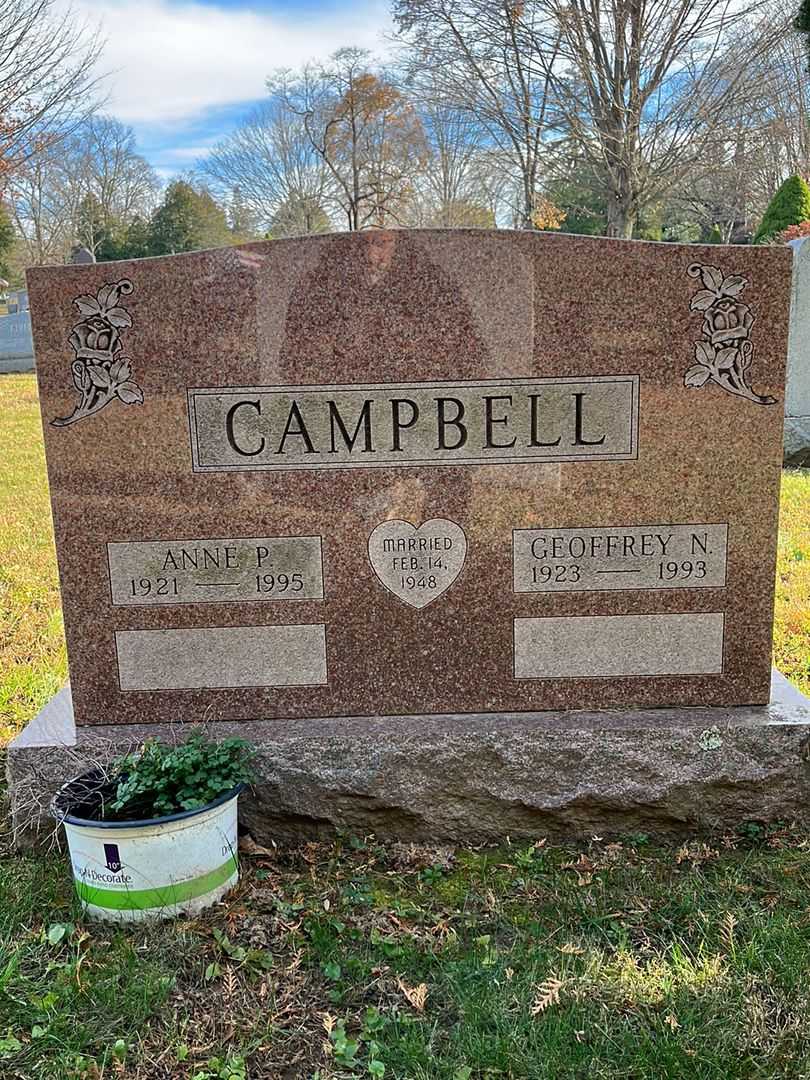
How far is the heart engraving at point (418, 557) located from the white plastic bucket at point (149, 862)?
2.77 feet

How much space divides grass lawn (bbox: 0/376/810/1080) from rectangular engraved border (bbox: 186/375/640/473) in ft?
3.97

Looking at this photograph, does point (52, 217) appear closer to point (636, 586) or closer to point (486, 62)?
point (486, 62)

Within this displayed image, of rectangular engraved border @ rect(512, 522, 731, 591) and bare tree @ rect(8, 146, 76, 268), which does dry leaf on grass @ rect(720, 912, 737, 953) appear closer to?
rectangular engraved border @ rect(512, 522, 731, 591)

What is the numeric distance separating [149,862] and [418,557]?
1.21 meters

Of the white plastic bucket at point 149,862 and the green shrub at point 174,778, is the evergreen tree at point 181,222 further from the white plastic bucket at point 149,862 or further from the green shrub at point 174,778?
the white plastic bucket at point 149,862

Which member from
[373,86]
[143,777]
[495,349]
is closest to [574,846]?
[143,777]

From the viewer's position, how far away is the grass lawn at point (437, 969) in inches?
83.0

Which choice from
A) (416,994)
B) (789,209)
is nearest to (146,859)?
(416,994)

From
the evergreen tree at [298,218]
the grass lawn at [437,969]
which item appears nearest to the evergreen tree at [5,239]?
the evergreen tree at [298,218]

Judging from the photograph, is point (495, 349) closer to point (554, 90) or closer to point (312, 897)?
point (312, 897)

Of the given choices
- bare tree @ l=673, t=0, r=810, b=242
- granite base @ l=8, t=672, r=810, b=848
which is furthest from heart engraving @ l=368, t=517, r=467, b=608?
bare tree @ l=673, t=0, r=810, b=242

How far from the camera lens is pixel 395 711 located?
122 inches

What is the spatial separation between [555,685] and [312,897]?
101 cm

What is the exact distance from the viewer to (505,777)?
2.97 metres
